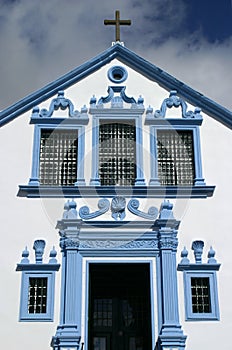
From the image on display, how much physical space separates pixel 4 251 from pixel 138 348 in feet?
13.6

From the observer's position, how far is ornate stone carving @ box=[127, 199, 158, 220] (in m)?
13.9

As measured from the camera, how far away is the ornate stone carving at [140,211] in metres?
13.9

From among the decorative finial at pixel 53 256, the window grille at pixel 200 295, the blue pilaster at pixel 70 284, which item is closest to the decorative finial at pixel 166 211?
the window grille at pixel 200 295

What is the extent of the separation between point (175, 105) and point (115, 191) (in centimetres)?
296

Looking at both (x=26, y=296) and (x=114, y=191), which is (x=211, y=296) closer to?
(x=114, y=191)

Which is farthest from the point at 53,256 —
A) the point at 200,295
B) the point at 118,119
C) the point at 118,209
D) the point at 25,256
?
the point at 118,119

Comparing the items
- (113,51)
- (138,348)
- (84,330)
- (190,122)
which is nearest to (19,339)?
(84,330)

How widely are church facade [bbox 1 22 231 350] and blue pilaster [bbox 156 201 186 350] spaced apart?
0.02 meters

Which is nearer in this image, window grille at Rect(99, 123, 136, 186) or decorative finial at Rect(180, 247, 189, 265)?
decorative finial at Rect(180, 247, 189, 265)

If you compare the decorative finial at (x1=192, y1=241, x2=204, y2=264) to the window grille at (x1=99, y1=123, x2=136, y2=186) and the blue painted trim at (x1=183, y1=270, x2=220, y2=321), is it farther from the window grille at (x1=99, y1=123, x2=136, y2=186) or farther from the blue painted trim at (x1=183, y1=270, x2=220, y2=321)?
the window grille at (x1=99, y1=123, x2=136, y2=186)

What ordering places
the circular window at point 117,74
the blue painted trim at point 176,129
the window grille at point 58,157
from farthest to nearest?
the circular window at point 117,74
the window grille at point 58,157
the blue painted trim at point 176,129

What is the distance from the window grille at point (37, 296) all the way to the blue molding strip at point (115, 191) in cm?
210

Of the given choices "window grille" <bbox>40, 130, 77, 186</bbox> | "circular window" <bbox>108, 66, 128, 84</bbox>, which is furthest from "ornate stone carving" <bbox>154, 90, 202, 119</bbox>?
"window grille" <bbox>40, 130, 77, 186</bbox>

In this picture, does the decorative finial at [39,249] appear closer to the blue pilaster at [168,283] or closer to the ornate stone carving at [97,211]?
the ornate stone carving at [97,211]
